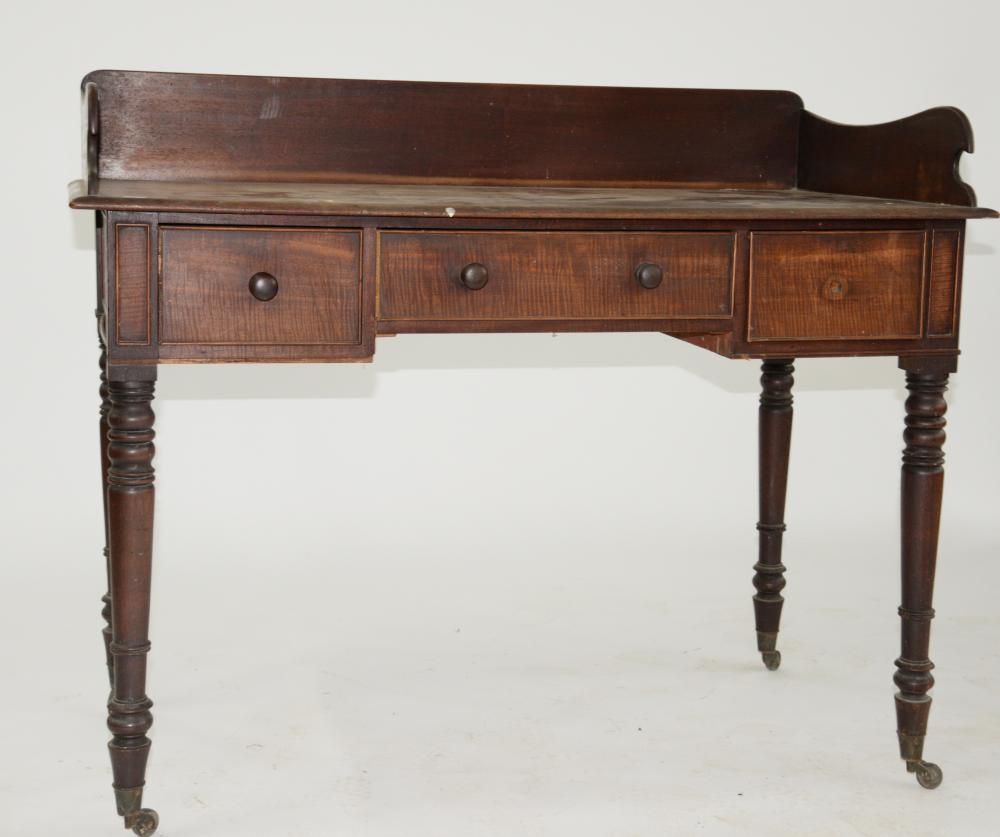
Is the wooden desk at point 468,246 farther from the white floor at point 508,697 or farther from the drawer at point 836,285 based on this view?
the white floor at point 508,697

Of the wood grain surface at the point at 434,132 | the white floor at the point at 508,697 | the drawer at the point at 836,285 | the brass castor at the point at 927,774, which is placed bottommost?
the white floor at the point at 508,697

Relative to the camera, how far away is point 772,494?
396 cm

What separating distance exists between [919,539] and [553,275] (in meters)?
0.93

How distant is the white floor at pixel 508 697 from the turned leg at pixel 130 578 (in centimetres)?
13

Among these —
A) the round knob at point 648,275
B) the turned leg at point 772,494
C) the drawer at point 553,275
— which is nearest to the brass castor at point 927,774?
the turned leg at point 772,494

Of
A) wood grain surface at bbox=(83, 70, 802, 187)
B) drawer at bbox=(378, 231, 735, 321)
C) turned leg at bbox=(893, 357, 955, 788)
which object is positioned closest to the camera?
drawer at bbox=(378, 231, 735, 321)

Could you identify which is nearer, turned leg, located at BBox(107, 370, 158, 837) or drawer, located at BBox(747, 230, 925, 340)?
turned leg, located at BBox(107, 370, 158, 837)

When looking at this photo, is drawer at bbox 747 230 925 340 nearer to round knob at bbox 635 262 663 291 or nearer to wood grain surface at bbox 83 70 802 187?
round knob at bbox 635 262 663 291

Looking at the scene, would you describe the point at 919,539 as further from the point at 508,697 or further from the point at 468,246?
the point at 468,246

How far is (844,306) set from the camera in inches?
123

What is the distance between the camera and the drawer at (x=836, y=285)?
3.07m

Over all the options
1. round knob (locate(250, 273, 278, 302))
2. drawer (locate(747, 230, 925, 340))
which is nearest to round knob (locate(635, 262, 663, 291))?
drawer (locate(747, 230, 925, 340))

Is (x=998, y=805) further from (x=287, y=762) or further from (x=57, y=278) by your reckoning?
(x=57, y=278)

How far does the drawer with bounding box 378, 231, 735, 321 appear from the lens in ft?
9.50
